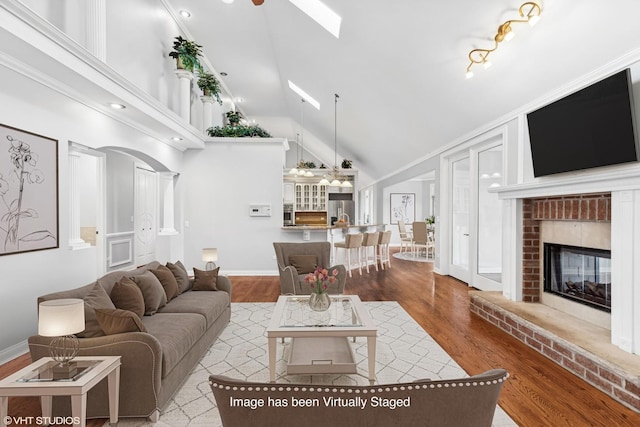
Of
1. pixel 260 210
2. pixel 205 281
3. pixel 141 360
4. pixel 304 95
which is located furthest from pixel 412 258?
pixel 141 360

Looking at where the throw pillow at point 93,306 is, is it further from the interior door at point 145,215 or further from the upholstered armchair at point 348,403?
the interior door at point 145,215

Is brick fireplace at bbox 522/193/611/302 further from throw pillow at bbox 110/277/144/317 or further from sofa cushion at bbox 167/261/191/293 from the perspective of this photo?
throw pillow at bbox 110/277/144/317

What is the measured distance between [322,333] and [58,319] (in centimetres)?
162

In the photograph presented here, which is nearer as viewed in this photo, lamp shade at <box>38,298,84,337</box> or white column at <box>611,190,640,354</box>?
lamp shade at <box>38,298,84,337</box>

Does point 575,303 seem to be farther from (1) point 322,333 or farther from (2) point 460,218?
(2) point 460,218

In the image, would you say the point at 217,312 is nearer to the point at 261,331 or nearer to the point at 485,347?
the point at 261,331

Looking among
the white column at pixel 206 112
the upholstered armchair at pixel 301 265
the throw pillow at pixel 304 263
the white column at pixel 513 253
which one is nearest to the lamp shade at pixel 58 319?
the upholstered armchair at pixel 301 265

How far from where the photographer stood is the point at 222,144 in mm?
7070

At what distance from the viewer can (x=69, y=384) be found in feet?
5.61

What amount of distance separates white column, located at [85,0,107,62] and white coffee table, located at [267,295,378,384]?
3.40 meters

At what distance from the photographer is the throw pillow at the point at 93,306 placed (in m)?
2.20

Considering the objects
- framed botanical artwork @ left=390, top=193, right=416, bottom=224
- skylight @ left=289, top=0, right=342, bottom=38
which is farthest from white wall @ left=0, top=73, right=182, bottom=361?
framed botanical artwork @ left=390, top=193, right=416, bottom=224

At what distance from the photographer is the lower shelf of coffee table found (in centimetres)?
254

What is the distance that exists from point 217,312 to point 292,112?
8.42 metres
